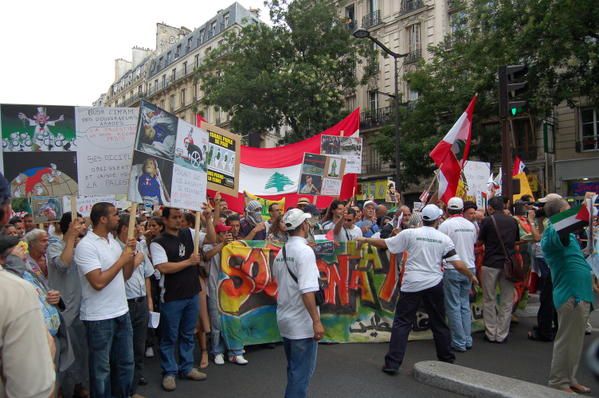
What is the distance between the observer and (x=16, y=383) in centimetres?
178

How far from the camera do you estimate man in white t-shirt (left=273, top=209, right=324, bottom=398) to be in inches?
149

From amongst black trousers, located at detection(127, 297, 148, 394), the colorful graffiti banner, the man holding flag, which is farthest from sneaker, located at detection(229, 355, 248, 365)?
the man holding flag

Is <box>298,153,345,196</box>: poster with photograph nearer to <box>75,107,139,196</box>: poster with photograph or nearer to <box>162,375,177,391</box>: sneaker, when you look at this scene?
<box>75,107,139,196</box>: poster with photograph

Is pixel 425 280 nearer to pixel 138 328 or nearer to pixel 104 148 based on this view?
pixel 138 328

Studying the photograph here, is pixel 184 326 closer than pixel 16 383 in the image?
No

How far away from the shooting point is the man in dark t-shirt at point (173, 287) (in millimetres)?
4945

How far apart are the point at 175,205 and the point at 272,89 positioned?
21406 millimetres

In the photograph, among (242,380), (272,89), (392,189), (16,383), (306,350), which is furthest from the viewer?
(272,89)

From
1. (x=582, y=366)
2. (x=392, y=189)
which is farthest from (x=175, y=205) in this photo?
(x=392, y=189)

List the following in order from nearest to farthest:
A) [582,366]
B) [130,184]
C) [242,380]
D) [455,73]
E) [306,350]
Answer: [306,350]
[130,184]
[242,380]
[582,366]
[455,73]

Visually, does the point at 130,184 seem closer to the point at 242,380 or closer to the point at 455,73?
the point at 242,380

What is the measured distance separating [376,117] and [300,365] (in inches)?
1168

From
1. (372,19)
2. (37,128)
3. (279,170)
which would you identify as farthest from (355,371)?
(372,19)

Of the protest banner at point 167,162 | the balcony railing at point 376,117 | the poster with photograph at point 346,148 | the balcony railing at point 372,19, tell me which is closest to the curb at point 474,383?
the protest banner at point 167,162
